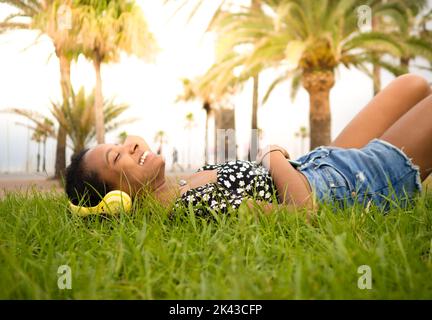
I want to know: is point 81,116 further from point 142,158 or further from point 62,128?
point 142,158

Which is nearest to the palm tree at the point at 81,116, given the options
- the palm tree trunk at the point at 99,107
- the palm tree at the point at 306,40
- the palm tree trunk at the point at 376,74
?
the palm tree trunk at the point at 99,107

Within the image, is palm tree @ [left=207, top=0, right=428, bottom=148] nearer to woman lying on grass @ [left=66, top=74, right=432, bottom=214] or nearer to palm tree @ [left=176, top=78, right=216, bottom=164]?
woman lying on grass @ [left=66, top=74, right=432, bottom=214]

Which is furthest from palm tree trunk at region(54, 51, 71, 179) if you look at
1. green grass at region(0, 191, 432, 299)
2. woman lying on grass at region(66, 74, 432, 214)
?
green grass at region(0, 191, 432, 299)

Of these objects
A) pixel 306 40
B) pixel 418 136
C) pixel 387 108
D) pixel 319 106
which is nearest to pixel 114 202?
pixel 418 136

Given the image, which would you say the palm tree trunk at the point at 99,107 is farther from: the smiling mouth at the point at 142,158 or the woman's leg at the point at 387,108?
the woman's leg at the point at 387,108

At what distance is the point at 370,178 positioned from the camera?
278 cm

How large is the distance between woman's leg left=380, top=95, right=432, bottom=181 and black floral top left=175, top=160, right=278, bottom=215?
98 centimetres

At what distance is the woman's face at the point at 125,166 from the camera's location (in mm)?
2777

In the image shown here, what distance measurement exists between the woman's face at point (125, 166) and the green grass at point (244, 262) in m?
0.40

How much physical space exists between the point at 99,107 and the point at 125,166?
13.4 metres

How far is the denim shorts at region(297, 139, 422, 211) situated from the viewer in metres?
2.72

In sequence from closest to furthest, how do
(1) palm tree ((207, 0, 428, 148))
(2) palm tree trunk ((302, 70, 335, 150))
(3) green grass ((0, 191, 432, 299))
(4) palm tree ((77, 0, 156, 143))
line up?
1. (3) green grass ((0, 191, 432, 299))
2. (1) palm tree ((207, 0, 428, 148))
3. (2) palm tree trunk ((302, 70, 335, 150))
4. (4) palm tree ((77, 0, 156, 143))

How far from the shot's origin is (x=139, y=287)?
167cm
